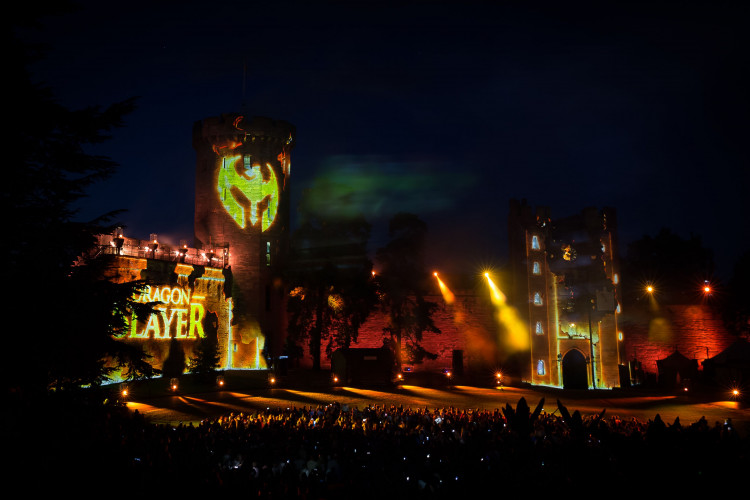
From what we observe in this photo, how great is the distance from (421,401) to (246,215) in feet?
66.1

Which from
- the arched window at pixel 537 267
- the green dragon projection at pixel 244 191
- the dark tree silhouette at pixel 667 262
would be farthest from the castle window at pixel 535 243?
the green dragon projection at pixel 244 191

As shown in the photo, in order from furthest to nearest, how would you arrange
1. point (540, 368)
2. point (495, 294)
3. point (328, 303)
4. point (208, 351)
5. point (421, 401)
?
1. point (495, 294)
2. point (328, 303)
3. point (540, 368)
4. point (208, 351)
5. point (421, 401)

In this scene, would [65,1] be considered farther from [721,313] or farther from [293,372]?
[721,313]

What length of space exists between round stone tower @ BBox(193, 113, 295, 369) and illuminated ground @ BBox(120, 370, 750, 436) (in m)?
9.00

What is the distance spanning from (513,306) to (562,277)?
13.2 ft

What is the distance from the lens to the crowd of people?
145 inches

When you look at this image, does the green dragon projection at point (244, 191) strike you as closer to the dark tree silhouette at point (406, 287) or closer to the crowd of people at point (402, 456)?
the dark tree silhouette at point (406, 287)

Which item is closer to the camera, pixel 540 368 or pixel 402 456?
pixel 402 456

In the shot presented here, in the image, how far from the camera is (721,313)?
32219 mm

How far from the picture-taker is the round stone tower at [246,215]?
3612 centimetres

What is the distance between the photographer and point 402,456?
754 centimetres

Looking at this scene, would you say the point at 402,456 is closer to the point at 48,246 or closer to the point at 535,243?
the point at 48,246

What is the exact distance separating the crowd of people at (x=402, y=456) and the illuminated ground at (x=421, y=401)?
9382mm

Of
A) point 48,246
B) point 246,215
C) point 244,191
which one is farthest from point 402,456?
point 244,191
